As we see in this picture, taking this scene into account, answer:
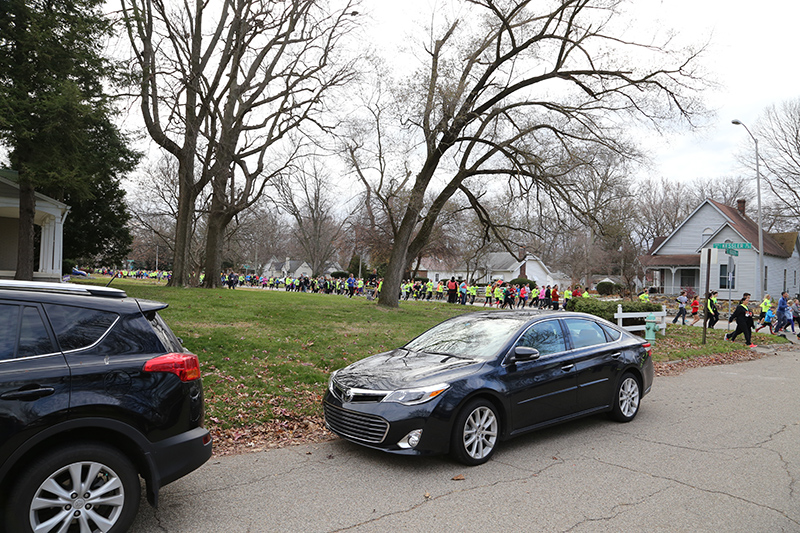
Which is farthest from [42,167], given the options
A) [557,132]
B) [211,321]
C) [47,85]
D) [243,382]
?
[557,132]

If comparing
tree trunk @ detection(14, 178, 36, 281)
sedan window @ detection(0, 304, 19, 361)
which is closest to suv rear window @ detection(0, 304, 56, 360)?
sedan window @ detection(0, 304, 19, 361)

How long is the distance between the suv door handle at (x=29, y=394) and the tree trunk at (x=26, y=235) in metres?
16.1

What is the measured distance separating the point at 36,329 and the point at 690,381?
35.4 feet

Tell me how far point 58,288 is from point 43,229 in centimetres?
2524

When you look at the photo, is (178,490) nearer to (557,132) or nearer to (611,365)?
(611,365)

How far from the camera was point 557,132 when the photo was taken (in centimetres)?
1825

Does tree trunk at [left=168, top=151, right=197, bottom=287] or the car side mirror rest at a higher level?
tree trunk at [left=168, top=151, right=197, bottom=287]

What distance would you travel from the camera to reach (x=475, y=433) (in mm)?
5012

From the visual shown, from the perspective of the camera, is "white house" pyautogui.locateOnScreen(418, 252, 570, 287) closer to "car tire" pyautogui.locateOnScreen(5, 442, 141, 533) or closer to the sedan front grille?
the sedan front grille

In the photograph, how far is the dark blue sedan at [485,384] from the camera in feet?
15.8

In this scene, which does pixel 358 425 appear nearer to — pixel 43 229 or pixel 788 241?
pixel 43 229

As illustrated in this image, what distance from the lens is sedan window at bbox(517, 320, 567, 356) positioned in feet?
19.3

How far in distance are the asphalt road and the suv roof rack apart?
5.38 ft

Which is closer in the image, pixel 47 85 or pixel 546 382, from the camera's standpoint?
pixel 546 382
